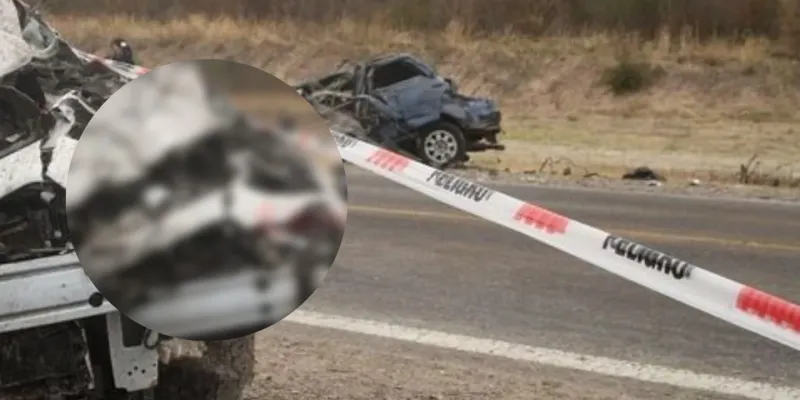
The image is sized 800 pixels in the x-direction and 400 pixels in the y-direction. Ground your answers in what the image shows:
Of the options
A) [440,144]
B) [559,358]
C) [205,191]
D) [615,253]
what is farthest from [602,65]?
[205,191]

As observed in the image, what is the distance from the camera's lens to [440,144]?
Answer: 15.6 meters

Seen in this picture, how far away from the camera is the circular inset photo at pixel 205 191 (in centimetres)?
224

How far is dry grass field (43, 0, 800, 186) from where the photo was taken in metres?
19.9

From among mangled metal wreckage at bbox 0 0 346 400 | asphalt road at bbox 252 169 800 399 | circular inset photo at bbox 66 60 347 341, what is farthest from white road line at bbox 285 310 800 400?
circular inset photo at bbox 66 60 347 341

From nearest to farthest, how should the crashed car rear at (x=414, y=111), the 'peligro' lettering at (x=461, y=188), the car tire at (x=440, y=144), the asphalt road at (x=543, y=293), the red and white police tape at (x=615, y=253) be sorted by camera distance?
the red and white police tape at (x=615, y=253)
the 'peligro' lettering at (x=461, y=188)
the asphalt road at (x=543, y=293)
the crashed car rear at (x=414, y=111)
the car tire at (x=440, y=144)

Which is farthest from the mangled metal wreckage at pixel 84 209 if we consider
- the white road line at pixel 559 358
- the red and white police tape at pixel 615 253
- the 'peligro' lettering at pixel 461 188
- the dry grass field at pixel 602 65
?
the dry grass field at pixel 602 65

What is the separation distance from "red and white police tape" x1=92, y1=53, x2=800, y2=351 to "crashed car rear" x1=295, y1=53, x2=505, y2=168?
10.6 m

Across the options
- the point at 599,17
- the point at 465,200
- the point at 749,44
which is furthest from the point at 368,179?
the point at 599,17

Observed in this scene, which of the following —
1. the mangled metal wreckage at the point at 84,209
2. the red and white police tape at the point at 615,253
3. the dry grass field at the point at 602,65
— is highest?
the mangled metal wreckage at the point at 84,209

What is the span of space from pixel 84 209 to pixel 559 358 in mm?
3513

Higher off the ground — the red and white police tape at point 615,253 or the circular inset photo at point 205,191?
the circular inset photo at point 205,191

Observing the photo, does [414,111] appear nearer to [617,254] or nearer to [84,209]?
[617,254]

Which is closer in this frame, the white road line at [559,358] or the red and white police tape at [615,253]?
the red and white police tape at [615,253]

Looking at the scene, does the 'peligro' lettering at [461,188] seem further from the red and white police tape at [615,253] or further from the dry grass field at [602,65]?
the dry grass field at [602,65]
